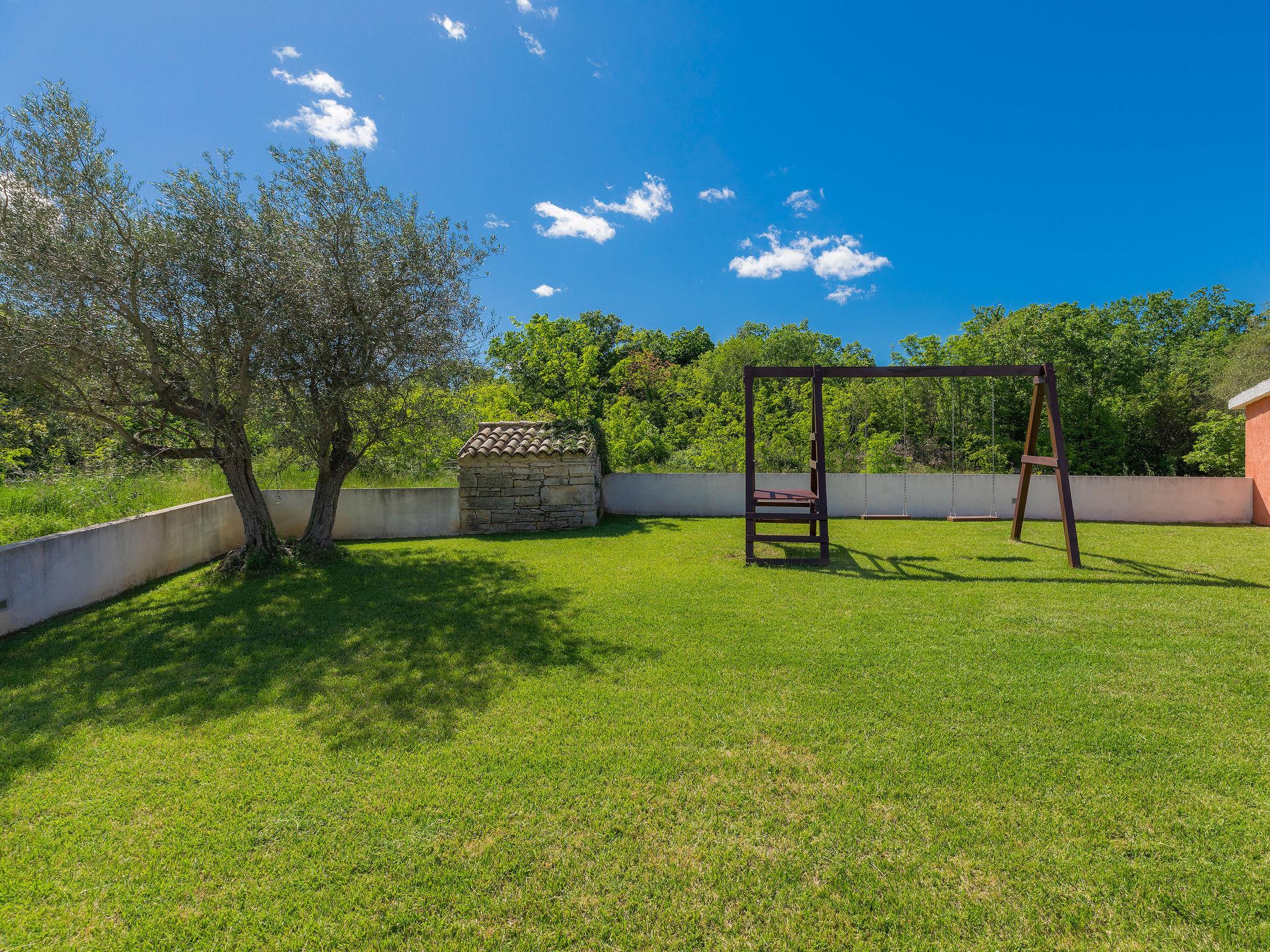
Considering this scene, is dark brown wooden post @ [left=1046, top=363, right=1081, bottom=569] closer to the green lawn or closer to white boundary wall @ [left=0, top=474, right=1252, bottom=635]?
white boundary wall @ [left=0, top=474, right=1252, bottom=635]

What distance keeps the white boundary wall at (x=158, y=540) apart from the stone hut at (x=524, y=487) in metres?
0.51

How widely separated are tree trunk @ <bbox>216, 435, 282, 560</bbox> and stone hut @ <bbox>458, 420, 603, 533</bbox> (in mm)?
3660

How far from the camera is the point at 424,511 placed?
1098 cm

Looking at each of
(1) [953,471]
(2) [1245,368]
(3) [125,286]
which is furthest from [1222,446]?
(3) [125,286]

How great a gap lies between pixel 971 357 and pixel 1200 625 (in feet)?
61.1

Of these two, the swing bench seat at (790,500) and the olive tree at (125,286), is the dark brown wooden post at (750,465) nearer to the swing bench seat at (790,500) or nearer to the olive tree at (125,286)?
the swing bench seat at (790,500)

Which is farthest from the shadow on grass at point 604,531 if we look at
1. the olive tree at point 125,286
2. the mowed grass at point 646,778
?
the olive tree at point 125,286

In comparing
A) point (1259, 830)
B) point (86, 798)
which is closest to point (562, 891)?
point (86, 798)

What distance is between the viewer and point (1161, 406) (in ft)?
59.5

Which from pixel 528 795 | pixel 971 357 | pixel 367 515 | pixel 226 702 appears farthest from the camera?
pixel 971 357

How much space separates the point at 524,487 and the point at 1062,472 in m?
8.93

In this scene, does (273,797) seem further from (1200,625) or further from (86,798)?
(1200,625)

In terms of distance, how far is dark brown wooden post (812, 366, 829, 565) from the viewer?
24.4ft

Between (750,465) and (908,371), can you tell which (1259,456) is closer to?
(908,371)
